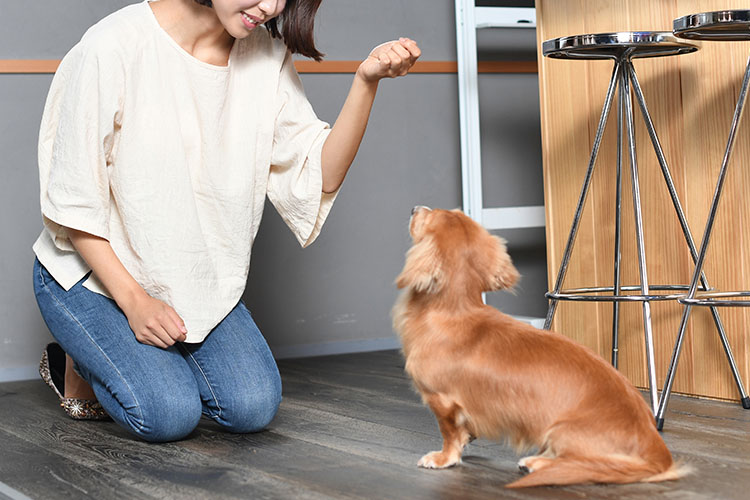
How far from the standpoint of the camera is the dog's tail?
4.82 ft

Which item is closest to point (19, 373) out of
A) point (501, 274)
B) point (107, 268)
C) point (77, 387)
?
point (77, 387)

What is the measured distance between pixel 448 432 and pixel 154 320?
2.36 feet

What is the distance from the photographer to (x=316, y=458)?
1865 millimetres

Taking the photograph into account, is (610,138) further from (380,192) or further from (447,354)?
(447,354)

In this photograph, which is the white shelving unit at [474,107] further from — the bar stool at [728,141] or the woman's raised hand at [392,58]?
the woman's raised hand at [392,58]

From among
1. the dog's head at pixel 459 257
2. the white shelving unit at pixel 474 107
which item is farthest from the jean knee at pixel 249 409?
the white shelving unit at pixel 474 107

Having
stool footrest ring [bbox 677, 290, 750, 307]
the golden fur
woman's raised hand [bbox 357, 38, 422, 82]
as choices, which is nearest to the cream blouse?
woman's raised hand [bbox 357, 38, 422, 82]

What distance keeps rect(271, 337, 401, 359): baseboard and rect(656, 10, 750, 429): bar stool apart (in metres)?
1.44

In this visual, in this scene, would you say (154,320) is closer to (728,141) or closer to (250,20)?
(250,20)

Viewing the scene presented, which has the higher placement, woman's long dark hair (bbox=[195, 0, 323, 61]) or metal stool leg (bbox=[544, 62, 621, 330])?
woman's long dark hair (bbox=[195, 0, 323, 61])

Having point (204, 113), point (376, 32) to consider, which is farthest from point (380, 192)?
point (204, 113)

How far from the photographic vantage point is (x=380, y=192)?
3.82 metres

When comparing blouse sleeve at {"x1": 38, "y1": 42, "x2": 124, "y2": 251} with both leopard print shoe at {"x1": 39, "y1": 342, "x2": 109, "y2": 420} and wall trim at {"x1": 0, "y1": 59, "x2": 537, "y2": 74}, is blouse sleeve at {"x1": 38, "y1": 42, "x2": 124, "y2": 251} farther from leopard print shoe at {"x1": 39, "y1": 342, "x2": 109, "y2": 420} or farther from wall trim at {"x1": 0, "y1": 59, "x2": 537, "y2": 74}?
wall trim at {"x1": 0, "y1": 59, "x2": 537, "y2": 74}

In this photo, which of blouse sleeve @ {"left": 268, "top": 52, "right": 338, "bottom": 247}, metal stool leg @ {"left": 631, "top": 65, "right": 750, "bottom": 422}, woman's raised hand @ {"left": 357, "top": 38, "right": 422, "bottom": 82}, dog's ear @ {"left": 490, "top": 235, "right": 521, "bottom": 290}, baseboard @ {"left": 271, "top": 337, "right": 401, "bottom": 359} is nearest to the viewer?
dog's ear @ {"left": 490, "top": 235, "right": 521, "bottom": 290}
